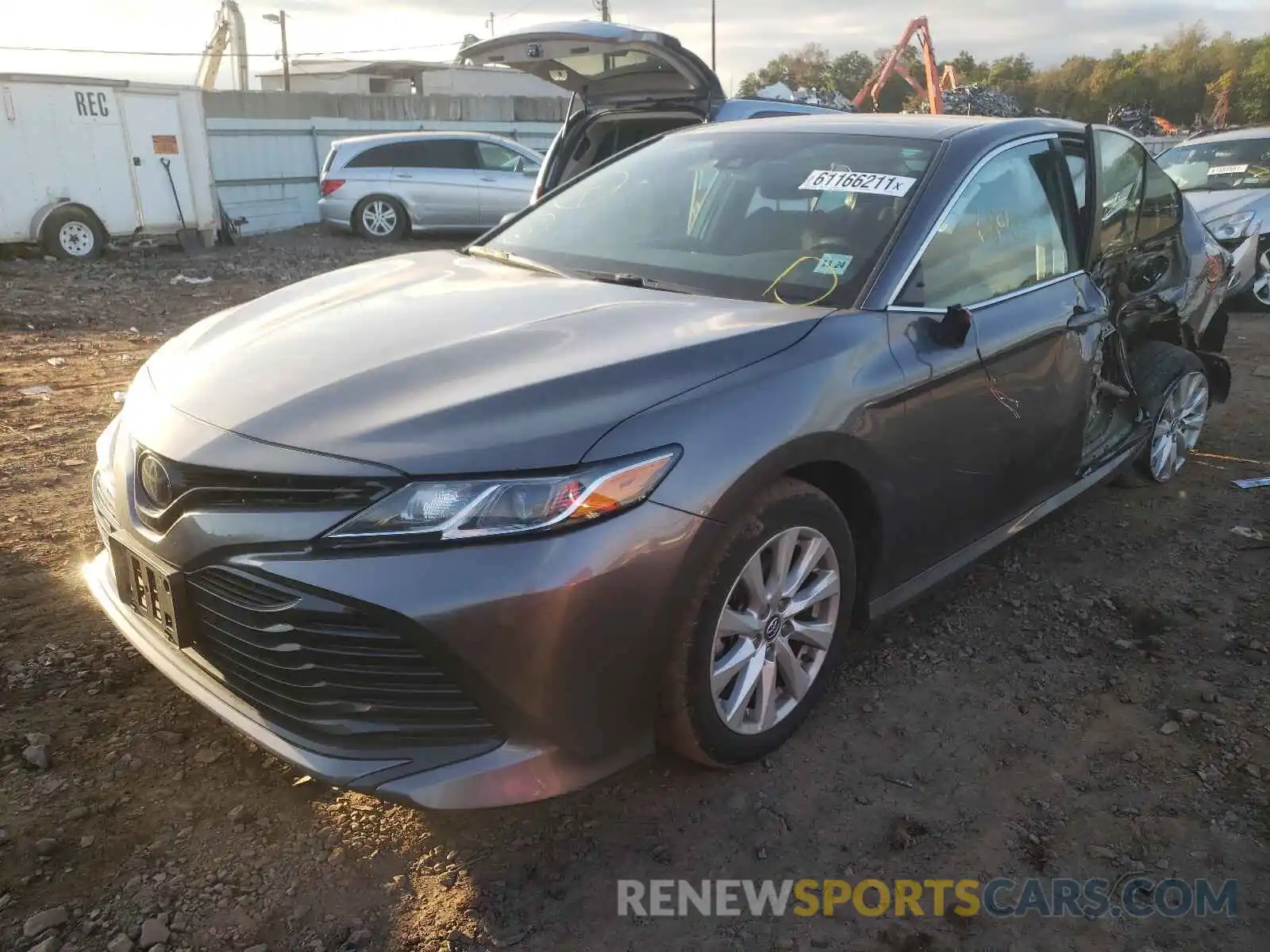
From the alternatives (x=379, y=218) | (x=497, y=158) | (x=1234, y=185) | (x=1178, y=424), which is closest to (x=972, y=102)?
(x=497, y=158)

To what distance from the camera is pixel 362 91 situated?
128ft

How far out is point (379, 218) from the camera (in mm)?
14953

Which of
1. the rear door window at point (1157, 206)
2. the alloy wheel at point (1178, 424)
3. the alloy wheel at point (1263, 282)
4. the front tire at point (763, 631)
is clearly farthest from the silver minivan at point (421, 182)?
the front tire at point (763, 631)

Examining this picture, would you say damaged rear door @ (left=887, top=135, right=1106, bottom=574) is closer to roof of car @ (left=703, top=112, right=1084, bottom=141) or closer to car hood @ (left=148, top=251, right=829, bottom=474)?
roof of car @ (left=703, top=112, right=1084, bottom=141)

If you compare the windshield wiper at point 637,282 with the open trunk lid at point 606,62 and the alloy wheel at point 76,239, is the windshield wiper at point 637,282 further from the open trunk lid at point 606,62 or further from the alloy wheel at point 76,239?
the alloy wheel at point 76,239

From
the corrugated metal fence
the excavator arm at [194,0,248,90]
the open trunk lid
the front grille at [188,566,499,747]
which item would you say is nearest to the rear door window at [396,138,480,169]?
the corrugated metal fence

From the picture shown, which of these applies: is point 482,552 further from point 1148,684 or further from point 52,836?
point 1148,684

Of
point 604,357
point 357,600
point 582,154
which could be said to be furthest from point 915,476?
point 582,154

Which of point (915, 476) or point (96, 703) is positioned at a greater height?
point (915, 476)

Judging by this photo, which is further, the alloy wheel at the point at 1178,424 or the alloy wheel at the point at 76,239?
the alloy wheel at the point at 76,239

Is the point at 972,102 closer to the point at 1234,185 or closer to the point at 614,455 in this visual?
the point at 1234,185

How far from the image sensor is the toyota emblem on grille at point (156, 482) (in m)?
2.17

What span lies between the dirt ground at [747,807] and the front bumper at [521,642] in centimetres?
33

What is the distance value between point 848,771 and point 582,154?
515 cm
